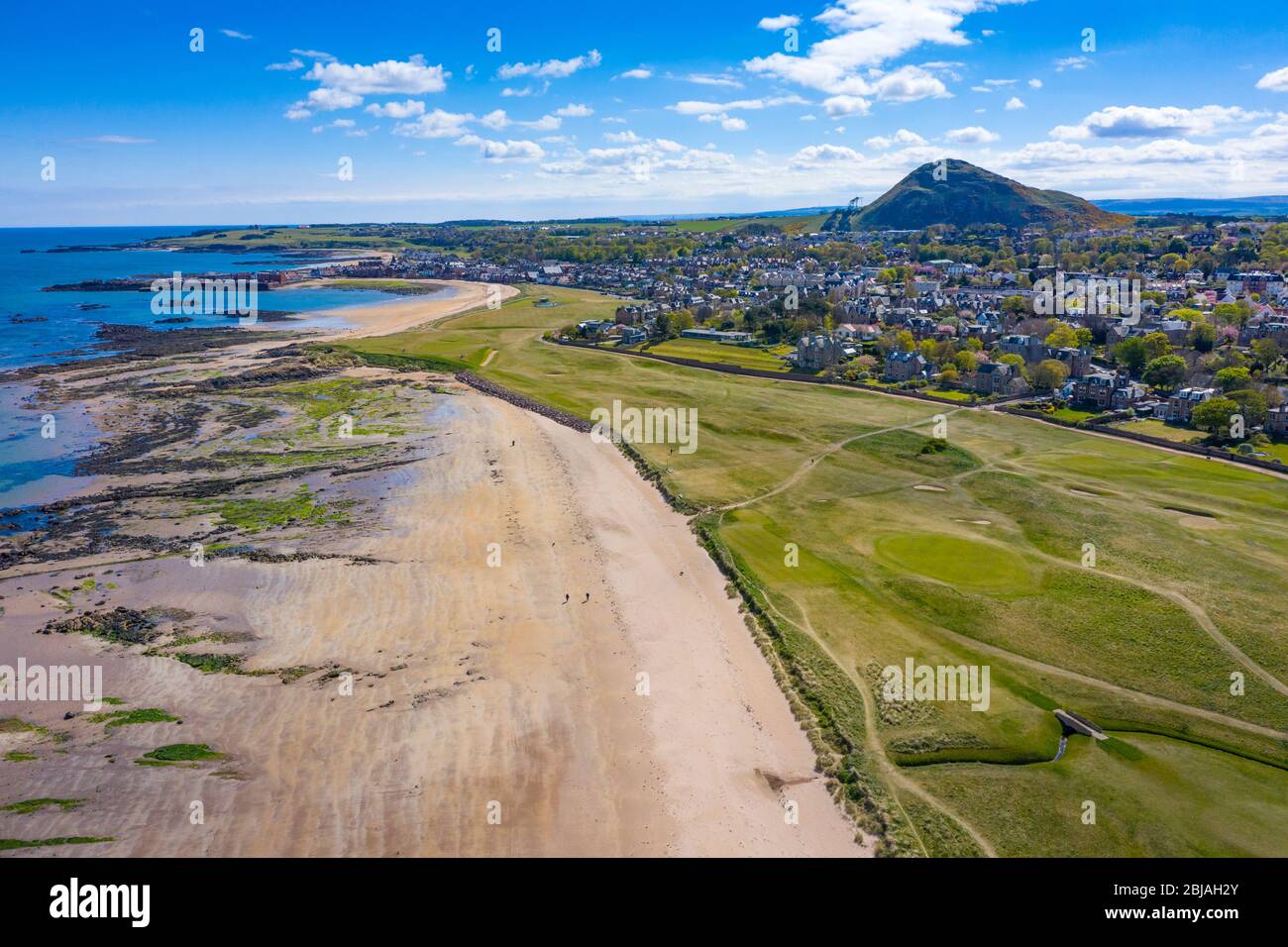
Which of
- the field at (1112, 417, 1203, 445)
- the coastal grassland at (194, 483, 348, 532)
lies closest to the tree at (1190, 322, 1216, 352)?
the field at (1112, 417, 1203, 445)

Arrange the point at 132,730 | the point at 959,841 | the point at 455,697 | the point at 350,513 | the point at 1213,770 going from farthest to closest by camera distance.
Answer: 1. the point at 350,513
2. the point at 455,697
3. the point at 132,730
4. the point at 1213,770
5. the point at 959,841

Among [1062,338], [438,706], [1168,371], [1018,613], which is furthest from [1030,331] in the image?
[438,706]

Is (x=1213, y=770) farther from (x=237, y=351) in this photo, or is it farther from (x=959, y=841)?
(x=237, y=351)

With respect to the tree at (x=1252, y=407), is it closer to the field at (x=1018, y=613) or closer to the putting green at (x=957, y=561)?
the field at (x=1018, y=613)

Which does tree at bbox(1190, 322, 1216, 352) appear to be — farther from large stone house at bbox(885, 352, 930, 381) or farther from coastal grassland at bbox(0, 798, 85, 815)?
coastal grassland at bbox(0, 798, 85, 815)

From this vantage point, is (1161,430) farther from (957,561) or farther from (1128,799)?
(1128,799)
